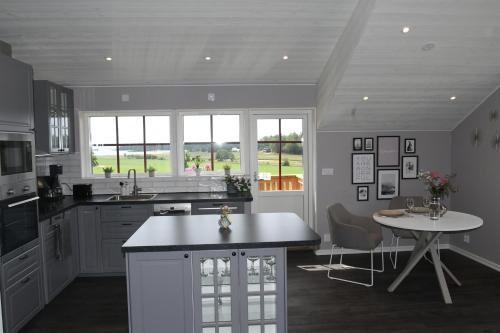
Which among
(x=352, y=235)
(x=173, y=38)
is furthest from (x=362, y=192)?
(x=173, y=38)

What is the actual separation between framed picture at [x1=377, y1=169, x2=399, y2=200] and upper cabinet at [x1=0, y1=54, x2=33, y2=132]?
4.55 metres

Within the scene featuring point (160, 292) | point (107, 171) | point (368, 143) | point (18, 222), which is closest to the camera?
point (160, 292)

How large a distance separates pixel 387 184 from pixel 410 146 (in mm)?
650

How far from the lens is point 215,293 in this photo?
9.85ft

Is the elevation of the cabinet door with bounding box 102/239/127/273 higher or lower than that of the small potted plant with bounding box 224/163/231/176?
lower

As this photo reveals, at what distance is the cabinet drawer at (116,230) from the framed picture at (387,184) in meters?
3.54

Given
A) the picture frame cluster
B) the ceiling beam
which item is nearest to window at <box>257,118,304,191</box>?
the ceiling beam

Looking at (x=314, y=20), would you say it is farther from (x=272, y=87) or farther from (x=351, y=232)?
(x=351, y=232)

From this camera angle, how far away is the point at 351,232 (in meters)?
4.72

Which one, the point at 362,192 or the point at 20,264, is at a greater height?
the point at 362,192

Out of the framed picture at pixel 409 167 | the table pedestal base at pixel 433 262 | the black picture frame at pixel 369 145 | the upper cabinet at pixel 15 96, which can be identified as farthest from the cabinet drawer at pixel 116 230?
the framed picture at pixel 409 167

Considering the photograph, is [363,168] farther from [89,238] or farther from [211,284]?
[89,238]

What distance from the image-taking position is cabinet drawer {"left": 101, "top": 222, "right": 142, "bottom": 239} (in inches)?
201

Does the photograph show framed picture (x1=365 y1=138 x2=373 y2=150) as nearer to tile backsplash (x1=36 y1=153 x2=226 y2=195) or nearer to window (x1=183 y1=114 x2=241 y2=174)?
window (x1=183 y1=114 x2=241 y2=174)
